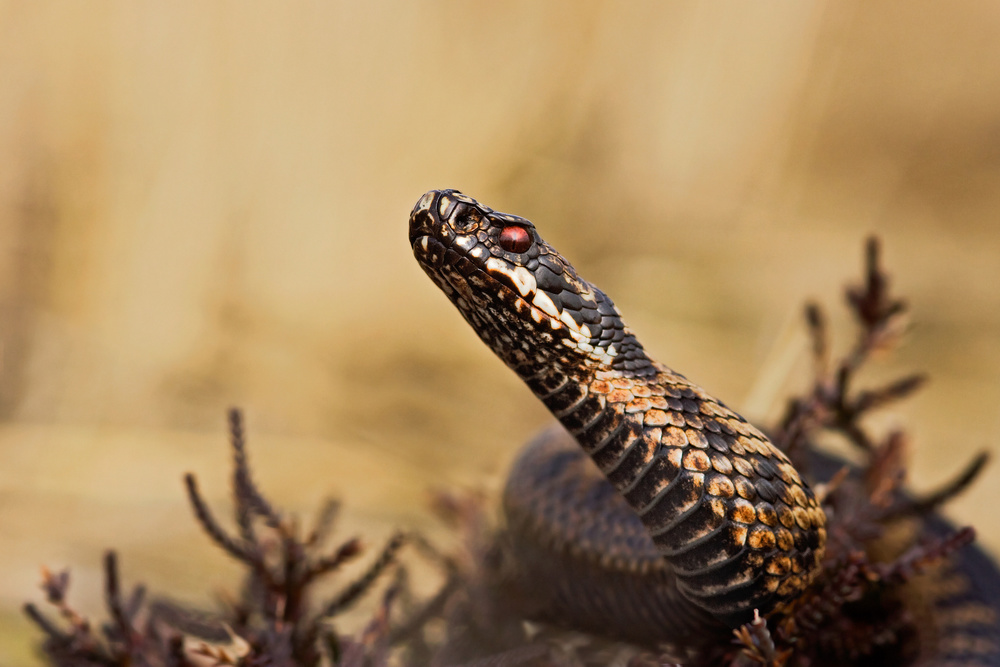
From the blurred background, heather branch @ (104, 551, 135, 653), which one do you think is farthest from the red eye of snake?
the blurred background

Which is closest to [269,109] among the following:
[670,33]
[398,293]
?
[398,293]

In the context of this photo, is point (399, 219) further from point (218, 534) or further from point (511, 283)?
point (511, 283)

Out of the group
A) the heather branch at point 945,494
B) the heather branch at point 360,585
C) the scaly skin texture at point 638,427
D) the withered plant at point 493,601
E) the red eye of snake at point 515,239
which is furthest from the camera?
the heather branch at point 945,494

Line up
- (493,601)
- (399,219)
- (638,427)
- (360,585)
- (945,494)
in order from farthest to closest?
1. (399,219)
2. (493,601)
3. (945,494)
4. (360,585)
5. (638,427)

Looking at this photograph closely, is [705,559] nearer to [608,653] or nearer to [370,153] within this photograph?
[608,653]

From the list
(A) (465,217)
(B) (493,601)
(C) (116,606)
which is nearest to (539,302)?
(A) (465,217)

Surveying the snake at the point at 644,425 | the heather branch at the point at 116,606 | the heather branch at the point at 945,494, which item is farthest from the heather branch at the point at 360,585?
the heather branch at the point at 945,494

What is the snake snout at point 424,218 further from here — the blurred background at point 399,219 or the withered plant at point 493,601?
the blurred background at point 399,219
